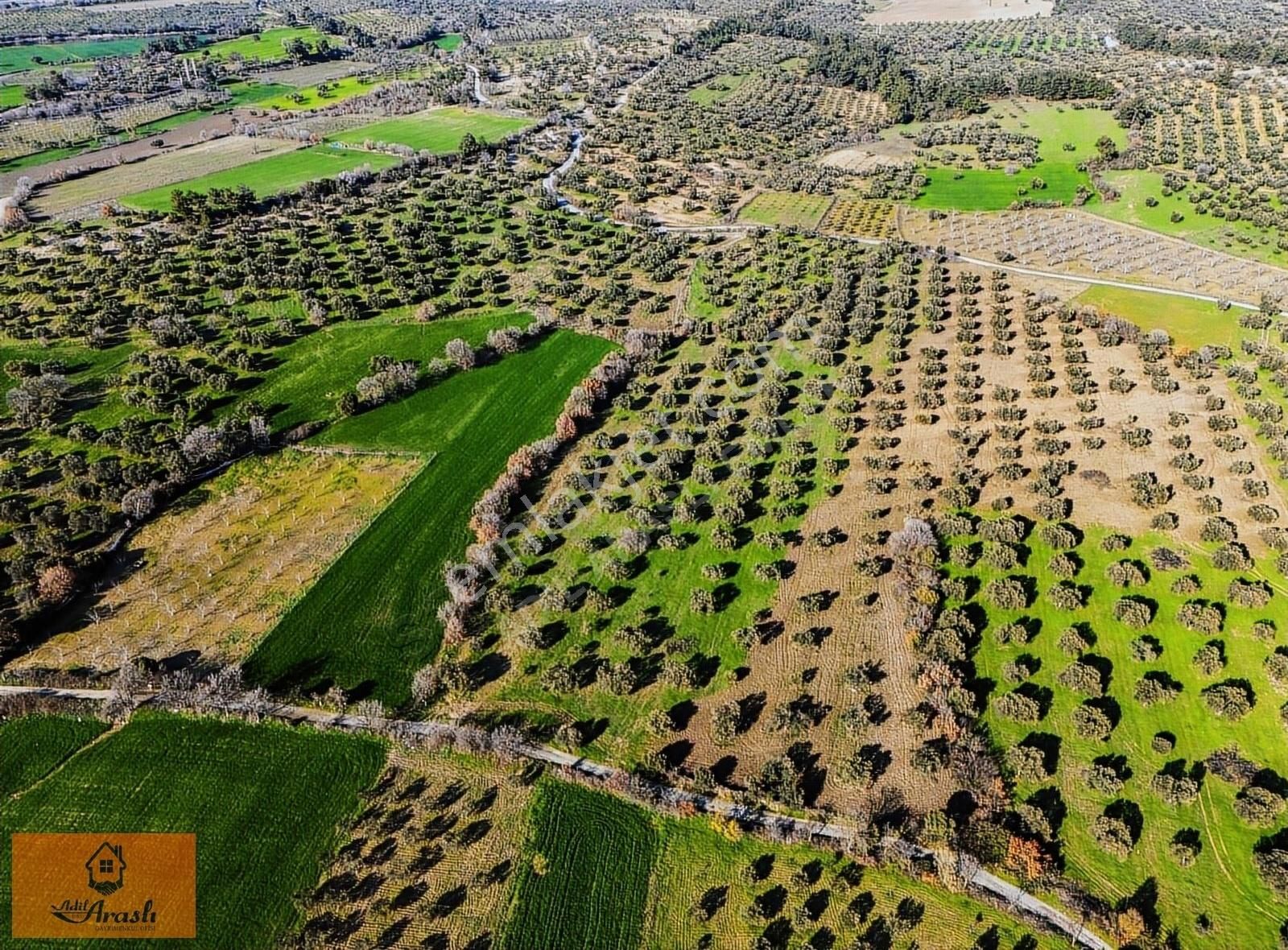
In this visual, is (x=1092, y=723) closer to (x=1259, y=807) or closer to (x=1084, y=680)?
(x=1084, y=680)

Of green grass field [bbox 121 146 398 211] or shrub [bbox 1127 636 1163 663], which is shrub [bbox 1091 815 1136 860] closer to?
shrub [bbox 1127 636 1163 663]

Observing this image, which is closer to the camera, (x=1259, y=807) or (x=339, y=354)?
(x=1259, y=807)

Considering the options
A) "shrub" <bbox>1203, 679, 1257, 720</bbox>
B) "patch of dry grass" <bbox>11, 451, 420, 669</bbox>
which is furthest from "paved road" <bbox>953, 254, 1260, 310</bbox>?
"patch of dry grass" <bbox>11, 451, 420, 669</bbox>

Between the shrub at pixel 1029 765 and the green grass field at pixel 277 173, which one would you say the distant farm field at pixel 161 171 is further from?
the shrub at pixel 1029 765

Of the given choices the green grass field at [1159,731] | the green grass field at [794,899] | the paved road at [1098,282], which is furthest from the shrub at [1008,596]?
the paved road at [1098,282]

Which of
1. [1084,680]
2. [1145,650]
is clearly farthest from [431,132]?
[1145,650]

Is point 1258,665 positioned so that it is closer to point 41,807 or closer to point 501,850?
point 501,850
